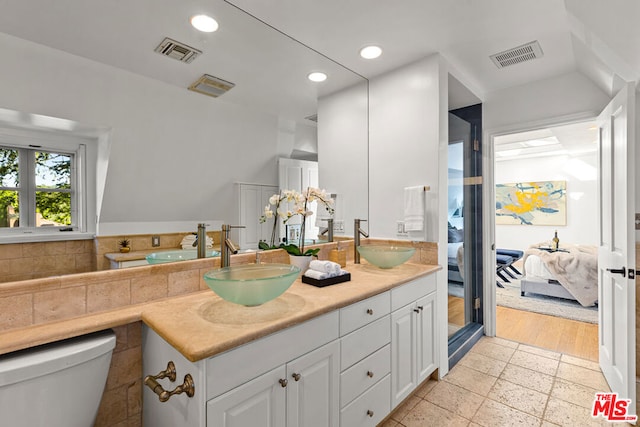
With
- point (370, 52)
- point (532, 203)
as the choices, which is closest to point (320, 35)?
point (370, 52)

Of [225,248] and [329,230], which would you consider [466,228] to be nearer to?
[329,230]

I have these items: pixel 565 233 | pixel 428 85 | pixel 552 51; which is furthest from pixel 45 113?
pixel 565 233

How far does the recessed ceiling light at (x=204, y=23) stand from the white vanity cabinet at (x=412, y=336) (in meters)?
1.79

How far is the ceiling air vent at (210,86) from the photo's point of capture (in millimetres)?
1616

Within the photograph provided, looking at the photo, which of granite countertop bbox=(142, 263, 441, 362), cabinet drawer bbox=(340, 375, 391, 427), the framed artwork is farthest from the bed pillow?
the framed artwork

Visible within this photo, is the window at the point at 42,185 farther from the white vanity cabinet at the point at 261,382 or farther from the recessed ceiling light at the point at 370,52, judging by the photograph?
the recessed ceiling light at the point at 370,52

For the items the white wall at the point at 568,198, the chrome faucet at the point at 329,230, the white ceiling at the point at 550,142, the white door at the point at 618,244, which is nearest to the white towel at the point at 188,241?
the chrome faucet at the point at 329,230

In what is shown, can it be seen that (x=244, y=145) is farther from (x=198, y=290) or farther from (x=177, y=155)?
(x=198, y=290)

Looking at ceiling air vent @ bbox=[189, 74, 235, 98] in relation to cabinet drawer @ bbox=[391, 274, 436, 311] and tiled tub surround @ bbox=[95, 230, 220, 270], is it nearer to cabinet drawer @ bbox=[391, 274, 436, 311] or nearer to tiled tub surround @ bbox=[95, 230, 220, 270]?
tiled tub surround @ bbox=[95, 230, 220, 270]

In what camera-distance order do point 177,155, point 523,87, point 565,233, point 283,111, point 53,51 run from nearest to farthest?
point 53,51, point 177,155, point 283,111, point 523,87, point 565,233

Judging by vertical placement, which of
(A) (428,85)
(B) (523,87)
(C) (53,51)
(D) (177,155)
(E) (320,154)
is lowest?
(D) (177,155)

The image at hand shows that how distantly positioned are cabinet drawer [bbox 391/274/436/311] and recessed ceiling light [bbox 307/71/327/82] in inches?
62.0

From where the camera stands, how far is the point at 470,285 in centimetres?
310

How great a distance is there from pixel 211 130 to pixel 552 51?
2466 mm
